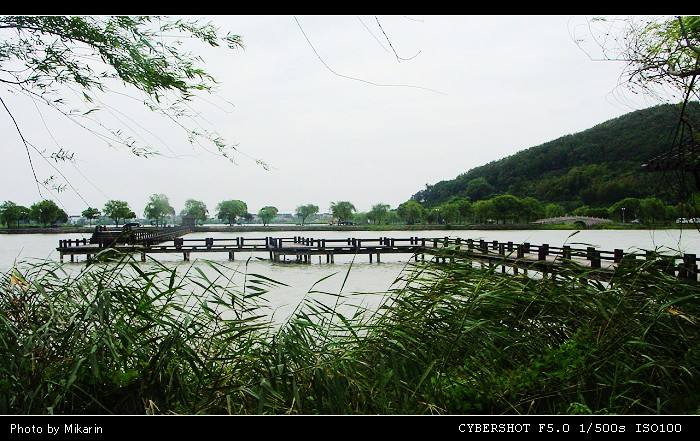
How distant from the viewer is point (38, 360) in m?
2.07

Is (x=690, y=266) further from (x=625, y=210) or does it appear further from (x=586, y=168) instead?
(x=586, y=168)

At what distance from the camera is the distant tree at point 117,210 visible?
459cm

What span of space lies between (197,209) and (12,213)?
104 inches

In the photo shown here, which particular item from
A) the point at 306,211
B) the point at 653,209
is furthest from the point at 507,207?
the point at 306,211

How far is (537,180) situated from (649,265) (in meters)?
3.06

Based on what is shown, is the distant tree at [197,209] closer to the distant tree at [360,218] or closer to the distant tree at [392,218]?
the distant tree at [360,218]

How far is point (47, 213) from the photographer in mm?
4086

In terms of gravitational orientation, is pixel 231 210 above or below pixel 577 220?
above

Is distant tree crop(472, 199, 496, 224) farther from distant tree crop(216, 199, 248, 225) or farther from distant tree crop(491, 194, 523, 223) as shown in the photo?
distant tree crop(216, 199, 248, 225)

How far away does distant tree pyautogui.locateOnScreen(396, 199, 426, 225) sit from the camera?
6942mm

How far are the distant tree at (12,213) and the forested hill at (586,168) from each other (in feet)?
15.5

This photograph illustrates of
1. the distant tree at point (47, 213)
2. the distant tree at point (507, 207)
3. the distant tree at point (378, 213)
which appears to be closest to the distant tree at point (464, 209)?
the distant tree at point (507, 207)
